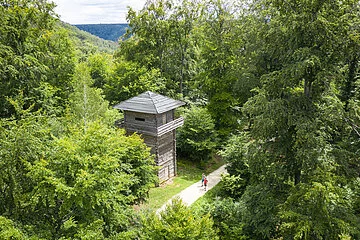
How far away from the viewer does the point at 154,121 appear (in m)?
21.0

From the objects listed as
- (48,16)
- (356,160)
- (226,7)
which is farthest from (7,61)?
(226,7)

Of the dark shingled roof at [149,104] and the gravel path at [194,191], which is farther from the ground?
the dark shingled roof at [149,104]

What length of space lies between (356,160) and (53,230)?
11.1 m

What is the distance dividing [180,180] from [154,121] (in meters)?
5.72

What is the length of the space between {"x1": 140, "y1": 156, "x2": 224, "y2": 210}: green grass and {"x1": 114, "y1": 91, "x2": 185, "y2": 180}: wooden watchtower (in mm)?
1197

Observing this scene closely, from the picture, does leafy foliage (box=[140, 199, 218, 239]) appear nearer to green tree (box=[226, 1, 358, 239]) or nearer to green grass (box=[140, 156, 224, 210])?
green tree (box=[226, 1, 358, 239])

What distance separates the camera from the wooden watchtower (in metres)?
20.9

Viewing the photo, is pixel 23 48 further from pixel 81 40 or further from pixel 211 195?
pixel 81 40

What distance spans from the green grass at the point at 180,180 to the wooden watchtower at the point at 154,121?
120 centimetres

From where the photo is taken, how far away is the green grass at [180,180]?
19.8 metres

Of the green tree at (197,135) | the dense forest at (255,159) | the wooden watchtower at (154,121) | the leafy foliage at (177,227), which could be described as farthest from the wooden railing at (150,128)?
the leafy foliage at (177,227)

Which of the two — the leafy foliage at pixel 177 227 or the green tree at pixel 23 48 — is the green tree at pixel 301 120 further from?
the green tree at pixel 23 48

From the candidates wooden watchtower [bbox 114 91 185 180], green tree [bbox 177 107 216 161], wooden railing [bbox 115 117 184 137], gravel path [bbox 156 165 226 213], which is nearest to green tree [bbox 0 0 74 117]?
wooden watchtower [bbox 114 91 185 180]

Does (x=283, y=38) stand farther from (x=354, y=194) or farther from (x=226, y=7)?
(x=226, y=7)
